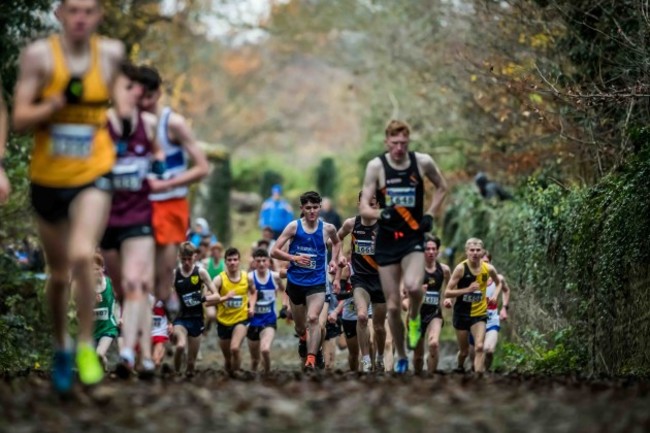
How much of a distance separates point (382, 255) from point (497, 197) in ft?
51.7

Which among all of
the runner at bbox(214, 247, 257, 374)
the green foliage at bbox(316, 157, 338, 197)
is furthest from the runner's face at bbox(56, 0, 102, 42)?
the green foliage at bbox(316, 157, 338, 197)

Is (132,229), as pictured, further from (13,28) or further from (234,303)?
(13,28)

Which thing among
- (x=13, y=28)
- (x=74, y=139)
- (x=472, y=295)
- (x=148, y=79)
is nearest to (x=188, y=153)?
(x=148, y=79)

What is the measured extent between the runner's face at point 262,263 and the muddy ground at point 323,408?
10.7 meters

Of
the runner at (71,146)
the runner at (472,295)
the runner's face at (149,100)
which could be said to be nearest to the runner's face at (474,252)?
the runner at (472,295)

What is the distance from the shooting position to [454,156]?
37531 millimetres

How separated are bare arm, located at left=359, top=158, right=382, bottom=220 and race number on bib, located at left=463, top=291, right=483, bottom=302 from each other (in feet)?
21.7

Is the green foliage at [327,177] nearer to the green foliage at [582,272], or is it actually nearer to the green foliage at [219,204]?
the green foliage at [219,204]

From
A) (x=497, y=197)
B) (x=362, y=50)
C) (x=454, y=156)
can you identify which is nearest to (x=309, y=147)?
(x=362, y=50)

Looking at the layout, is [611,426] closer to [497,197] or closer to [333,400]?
[333,400]

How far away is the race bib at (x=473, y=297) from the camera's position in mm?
19703

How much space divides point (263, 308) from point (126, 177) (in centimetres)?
1035

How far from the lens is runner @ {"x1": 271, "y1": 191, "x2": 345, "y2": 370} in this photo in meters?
18.1

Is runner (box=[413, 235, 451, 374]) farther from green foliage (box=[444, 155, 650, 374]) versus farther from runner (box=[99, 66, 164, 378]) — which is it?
runner (box=[99, 66, 164, 378])
